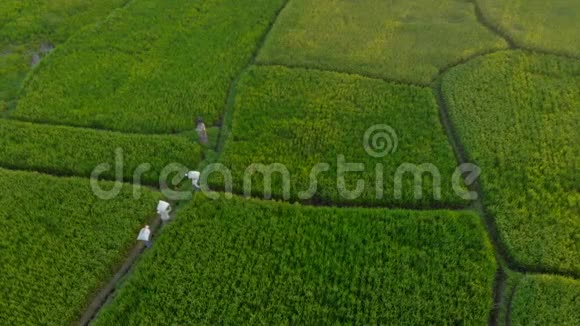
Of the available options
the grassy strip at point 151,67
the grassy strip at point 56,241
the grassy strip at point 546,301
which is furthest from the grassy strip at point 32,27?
the grassy strip at point 546,301

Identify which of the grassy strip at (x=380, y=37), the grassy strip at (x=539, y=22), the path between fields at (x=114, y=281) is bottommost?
the path between fields at (x=114, y=281)

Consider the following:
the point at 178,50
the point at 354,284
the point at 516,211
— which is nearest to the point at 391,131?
the point at 516,211

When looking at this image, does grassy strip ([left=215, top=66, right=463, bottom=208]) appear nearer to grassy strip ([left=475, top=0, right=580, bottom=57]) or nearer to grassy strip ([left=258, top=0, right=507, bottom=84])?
grassy strip ([left=258, top=0, right=507, bottom=84])

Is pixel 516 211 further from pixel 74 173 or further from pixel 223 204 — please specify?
pixel 74 173

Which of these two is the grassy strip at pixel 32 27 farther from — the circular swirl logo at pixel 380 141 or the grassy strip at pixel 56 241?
the circular swirl logo at pixel 380 141
